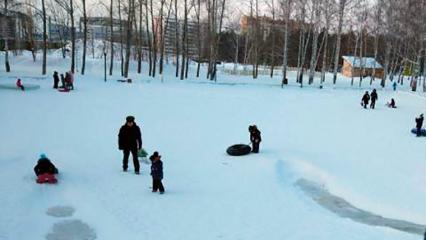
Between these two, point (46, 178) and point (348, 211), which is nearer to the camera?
point (46, 178)

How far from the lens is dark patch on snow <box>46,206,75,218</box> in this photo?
8938mm

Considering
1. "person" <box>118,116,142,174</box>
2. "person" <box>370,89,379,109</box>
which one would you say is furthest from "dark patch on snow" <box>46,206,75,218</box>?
"person" <box>370,89,379,109</box>

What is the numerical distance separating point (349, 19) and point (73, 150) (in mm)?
42674

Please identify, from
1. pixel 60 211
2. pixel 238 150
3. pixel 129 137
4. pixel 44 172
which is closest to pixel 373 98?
pixel 238 150

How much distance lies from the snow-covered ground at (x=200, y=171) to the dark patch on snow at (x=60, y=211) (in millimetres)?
19

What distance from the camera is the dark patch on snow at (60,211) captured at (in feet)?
29.3

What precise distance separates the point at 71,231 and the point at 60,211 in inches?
41.8

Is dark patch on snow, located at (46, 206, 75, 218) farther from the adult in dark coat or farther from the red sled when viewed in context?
the adult in dark coat

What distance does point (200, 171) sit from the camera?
Answer: 13.0 m

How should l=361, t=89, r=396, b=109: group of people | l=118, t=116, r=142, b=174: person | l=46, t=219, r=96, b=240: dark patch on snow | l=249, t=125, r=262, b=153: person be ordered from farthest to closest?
l=361, t=89, r=396, b=109: group of people
l=249, t=125, r=262, b=153: person
l=118, t=116, r=142, b=174: person
l=46, t=219, r=96, b=240: dark patch on snow

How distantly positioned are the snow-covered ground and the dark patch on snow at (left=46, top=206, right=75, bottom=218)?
0.06 ft

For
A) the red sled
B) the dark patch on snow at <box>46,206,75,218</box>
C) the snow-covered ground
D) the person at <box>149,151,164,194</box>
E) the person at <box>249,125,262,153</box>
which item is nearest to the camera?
the snow-covered ground

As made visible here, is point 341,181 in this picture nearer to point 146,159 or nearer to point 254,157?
point 254,157

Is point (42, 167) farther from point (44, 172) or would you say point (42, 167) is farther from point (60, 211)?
point (60, 211)
